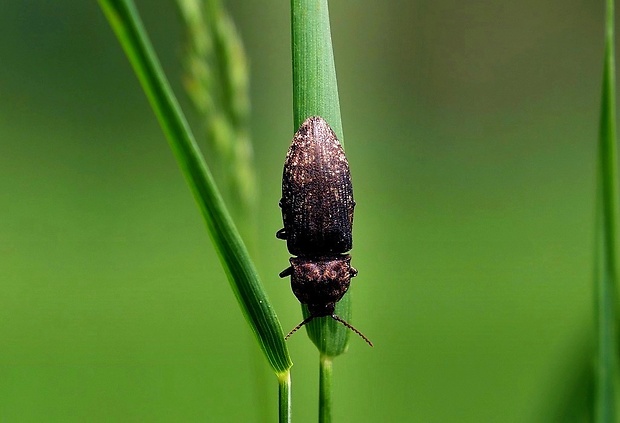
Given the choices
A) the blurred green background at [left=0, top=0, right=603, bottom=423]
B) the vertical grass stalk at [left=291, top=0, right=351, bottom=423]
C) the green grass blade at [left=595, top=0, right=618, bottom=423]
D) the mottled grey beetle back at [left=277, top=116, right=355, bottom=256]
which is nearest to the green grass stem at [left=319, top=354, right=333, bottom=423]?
the vertical grass stalk at [left=291, top=0, right=351, bottom=423]

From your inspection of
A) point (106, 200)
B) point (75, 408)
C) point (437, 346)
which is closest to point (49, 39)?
point (106, 200)

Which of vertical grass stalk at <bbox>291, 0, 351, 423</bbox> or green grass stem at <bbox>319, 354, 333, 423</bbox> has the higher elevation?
vertical grass stalk at <bbox>291, 0, 351, 423</bbox>

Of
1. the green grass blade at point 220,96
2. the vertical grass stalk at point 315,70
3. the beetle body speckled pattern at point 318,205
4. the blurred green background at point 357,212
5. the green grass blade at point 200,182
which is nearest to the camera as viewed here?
the green grass blade at point 200,182

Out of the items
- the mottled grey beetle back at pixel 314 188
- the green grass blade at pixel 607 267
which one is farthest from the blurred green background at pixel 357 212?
the green grass blade at pixel 607 267

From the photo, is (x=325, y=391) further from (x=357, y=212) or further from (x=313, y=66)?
(x=357, y=212)

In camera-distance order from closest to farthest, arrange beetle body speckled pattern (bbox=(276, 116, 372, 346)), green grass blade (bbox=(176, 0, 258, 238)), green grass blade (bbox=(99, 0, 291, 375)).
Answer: green grass blade (bbox=(99, 0, 291, 375)) < green grass blade (bbox=(176, 0, 258, 238)) < beetle body speckled pattern (bbox=(276, 116, 372, 346))

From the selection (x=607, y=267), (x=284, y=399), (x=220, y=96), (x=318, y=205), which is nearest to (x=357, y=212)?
(x=318, y=205)

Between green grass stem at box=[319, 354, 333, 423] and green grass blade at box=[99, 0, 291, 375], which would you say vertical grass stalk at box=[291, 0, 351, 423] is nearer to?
green grass stem at box=[319, 354, 333, 423]

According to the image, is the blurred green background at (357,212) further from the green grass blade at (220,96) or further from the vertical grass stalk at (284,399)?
the vertical grass stalk at (284,399)
